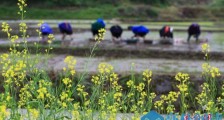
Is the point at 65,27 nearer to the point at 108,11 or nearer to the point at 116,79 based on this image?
the point at 116,79

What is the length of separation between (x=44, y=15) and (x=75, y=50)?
1914cm

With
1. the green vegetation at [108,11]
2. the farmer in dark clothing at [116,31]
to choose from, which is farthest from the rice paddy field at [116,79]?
the green vegetation at [108,11]

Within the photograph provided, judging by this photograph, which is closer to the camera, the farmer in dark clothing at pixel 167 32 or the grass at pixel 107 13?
the farmer in dark clothing at pixel 167 32

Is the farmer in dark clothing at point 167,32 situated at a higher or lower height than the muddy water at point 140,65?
higher

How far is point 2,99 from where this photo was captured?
3551 mm

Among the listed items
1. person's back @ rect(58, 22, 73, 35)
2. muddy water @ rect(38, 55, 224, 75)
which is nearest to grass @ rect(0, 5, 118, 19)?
person's back @ rect(58, 22, 73, 35)

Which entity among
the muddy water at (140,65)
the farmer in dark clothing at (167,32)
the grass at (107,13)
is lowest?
the grass at (107,13)

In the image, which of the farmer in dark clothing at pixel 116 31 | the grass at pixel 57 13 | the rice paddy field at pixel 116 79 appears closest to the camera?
the rice paddy field at pixel 116 79

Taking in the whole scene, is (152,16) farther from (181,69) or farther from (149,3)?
(181,69)

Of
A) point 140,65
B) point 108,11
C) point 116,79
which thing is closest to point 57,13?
point 108,11

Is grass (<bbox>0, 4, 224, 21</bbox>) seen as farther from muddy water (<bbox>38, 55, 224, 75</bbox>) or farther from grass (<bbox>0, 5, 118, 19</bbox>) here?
muddy water (<bbox>38, 55, 224, 75</bbox>)

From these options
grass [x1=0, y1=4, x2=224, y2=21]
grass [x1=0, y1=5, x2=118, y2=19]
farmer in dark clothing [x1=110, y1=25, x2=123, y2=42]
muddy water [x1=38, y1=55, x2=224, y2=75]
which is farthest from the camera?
grass [x1=0, y1=4, x2=224, y2=21]

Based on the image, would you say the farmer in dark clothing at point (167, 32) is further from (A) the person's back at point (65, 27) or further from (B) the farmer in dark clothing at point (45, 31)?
(B) the farmer in dark clothing at point (45, 31)

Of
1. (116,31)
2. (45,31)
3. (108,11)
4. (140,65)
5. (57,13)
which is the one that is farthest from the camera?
(108,11)
